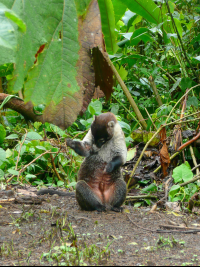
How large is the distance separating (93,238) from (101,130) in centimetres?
153

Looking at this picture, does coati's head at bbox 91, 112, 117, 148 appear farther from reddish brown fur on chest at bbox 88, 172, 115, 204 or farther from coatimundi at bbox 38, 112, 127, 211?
reddish brown fur on chest at bbox 88, 172, 115, 204

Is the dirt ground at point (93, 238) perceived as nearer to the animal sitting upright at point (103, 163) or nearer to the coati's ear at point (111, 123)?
the animal sitting upright at point (103, 163)

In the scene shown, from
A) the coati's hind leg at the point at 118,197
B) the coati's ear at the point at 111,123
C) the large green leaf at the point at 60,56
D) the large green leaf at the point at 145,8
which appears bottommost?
the coati's hind leg at the point at 118,197

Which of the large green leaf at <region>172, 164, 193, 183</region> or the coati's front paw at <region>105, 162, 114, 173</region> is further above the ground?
the coati's front paw at <region>105, 162, 114, 173</region>

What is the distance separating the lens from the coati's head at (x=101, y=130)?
3.91 meters

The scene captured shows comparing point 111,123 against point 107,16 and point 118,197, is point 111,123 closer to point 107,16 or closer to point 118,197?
point 118,197

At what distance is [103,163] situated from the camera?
409 cm

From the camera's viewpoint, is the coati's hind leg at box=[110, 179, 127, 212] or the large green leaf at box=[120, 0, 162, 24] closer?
the coati's hind leg at box=[110, 179, 127, 212]

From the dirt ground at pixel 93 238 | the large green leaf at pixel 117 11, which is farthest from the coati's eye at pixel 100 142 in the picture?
the large green leaf at pixel 117 11

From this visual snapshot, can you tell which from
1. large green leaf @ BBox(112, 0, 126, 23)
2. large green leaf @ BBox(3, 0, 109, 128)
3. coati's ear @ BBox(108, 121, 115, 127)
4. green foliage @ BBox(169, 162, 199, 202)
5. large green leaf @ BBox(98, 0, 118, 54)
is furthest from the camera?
green foliage @ BBox(169, 162, 199, 202)

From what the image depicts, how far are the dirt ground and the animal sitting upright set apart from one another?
0.81 ft

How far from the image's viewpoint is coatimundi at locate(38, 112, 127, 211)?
12.9ft

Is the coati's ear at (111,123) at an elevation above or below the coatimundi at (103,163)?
above

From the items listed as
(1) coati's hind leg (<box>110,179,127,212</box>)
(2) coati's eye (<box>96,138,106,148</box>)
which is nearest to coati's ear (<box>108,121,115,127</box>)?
(2) coati's eye (<box>96,138,106,148</box>)
